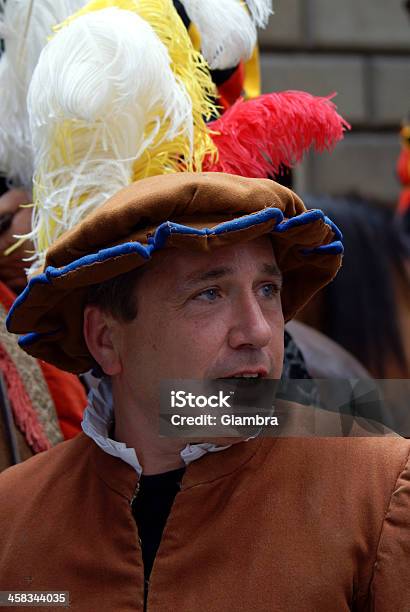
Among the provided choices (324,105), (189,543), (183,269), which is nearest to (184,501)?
(189,543)

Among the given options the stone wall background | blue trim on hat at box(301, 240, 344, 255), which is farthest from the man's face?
the stone wall background

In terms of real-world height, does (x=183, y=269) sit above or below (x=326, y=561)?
above

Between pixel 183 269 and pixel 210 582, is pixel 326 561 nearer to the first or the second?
pixel 210 582

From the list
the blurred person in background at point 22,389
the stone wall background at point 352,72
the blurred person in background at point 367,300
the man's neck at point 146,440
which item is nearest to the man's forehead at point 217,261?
the man's neck at point 146,440

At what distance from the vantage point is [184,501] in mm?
2316

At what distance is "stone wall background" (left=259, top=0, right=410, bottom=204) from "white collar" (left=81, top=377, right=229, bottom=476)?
18.0 ft

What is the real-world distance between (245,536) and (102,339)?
53 cm

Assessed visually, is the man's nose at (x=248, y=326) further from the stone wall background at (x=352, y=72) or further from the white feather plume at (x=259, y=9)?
the stone wall background at (x=352, y=72)

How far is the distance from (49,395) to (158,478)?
989 millimetres

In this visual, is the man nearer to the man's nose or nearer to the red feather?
the man's nose

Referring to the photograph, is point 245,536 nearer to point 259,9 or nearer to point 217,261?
point 217,261

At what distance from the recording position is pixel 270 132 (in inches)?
113

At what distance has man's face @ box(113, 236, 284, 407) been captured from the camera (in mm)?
2256

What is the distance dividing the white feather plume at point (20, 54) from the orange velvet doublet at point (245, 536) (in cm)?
113
